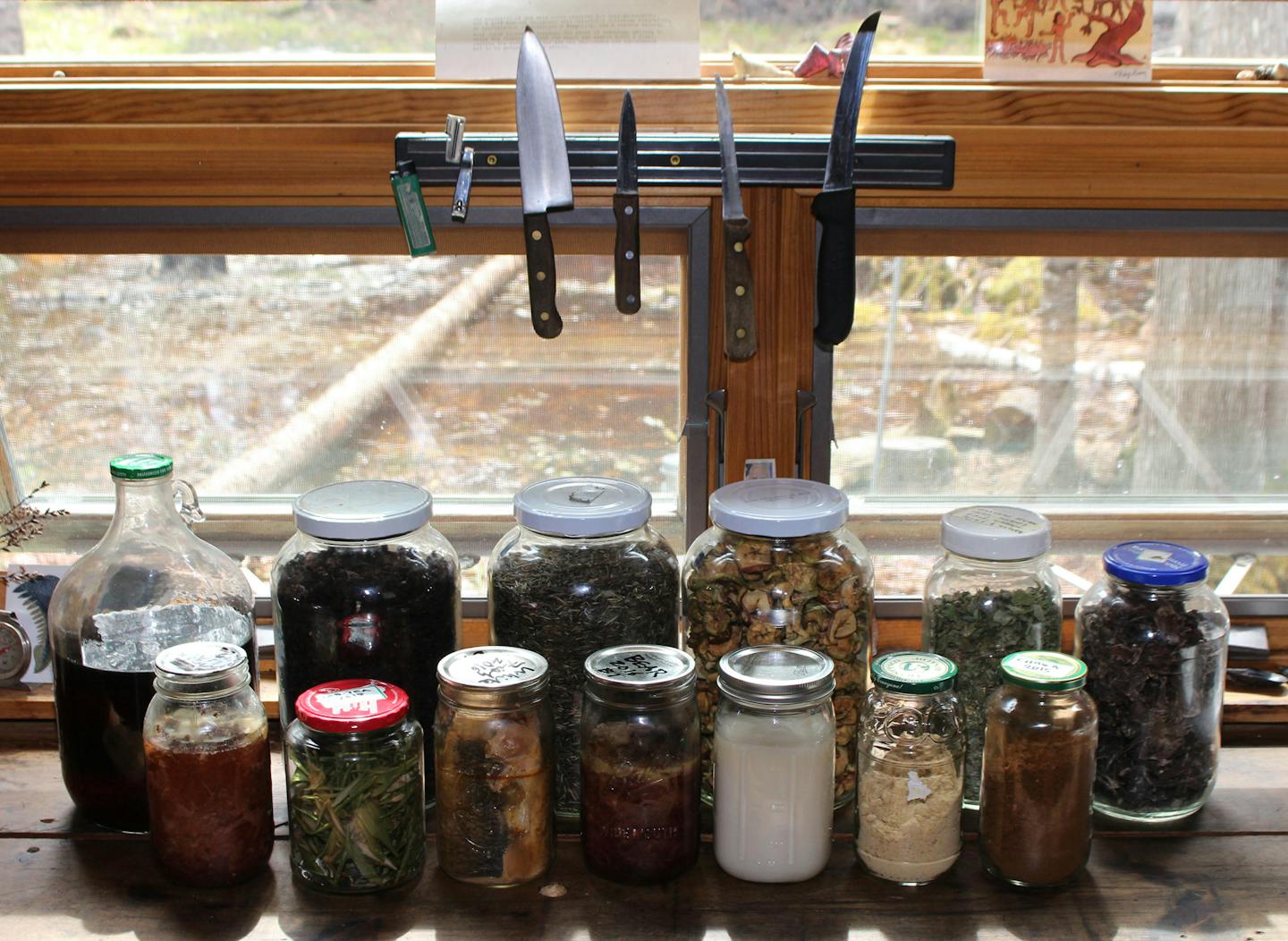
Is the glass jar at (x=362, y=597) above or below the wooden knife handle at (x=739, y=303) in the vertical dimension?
below

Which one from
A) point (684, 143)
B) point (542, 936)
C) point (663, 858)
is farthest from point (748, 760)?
point (684, 143)

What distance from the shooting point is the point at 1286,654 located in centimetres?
147

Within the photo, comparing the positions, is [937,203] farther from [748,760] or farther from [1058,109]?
[748,760]

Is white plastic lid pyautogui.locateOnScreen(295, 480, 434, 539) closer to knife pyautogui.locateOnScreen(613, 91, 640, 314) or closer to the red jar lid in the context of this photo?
the red jar lid

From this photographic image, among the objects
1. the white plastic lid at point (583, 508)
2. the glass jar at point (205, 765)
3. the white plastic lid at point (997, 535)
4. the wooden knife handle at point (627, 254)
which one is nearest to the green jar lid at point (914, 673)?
the white plastic lid at point (997, 535)

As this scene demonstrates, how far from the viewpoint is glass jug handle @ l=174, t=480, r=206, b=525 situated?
1.28m

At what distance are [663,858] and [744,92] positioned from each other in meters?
0.76

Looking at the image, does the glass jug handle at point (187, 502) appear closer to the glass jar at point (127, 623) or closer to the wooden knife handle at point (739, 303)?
the glass jar at point (127, 623)

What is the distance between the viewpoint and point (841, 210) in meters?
1.18

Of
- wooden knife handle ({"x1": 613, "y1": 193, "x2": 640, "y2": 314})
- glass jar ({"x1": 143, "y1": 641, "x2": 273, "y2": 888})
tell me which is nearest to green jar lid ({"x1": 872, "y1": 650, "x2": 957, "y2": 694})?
wooden knife handle ({"x1": 613, "y1": 193, "x2": 640, "y2": 314})

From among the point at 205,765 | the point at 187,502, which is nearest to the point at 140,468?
the point at 187,502

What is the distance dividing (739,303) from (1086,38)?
1.56 feet

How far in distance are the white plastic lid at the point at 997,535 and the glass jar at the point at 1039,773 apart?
112 mm

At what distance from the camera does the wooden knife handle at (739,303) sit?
118 centimetres
